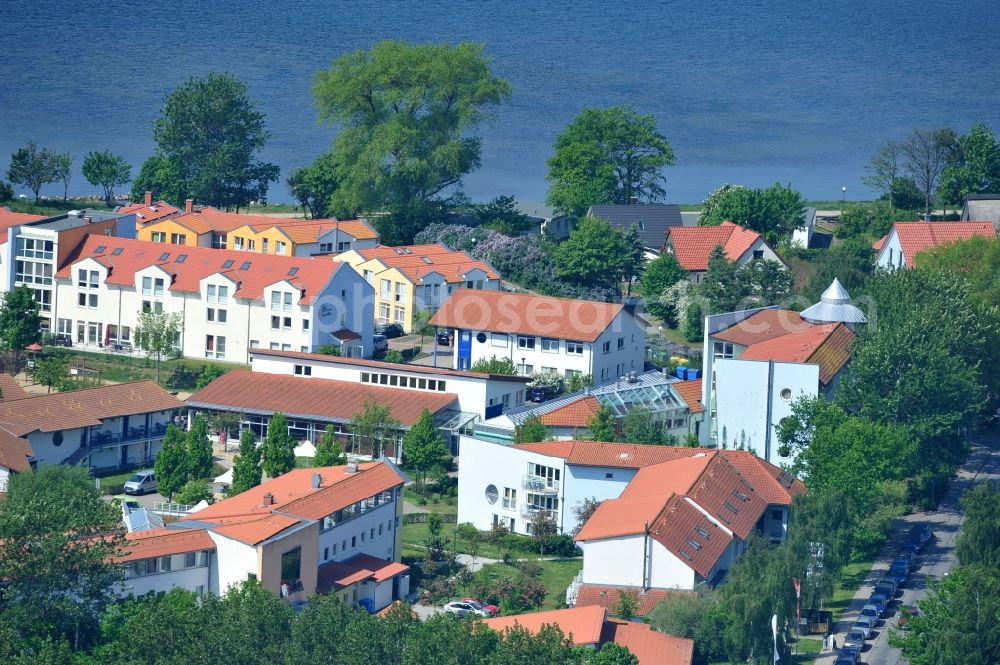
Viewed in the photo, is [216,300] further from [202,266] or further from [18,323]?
[18,323]

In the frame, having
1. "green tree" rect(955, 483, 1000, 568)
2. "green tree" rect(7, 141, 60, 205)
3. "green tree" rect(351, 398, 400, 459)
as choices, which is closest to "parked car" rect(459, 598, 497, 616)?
"green tree" rect(955, 483, 1000, 568)

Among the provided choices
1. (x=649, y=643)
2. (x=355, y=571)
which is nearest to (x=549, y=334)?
(x=355, y=571)

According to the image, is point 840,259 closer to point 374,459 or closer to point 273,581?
point 374,459

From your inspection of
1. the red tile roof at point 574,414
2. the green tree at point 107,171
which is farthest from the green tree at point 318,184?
the red tile roof at point 574,414

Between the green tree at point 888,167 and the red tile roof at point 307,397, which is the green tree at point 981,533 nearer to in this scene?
the red tile roof at point 307,397

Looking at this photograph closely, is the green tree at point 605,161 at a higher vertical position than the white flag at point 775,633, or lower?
higher

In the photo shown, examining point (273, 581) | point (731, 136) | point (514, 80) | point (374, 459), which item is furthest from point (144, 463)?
point (514, 80)
